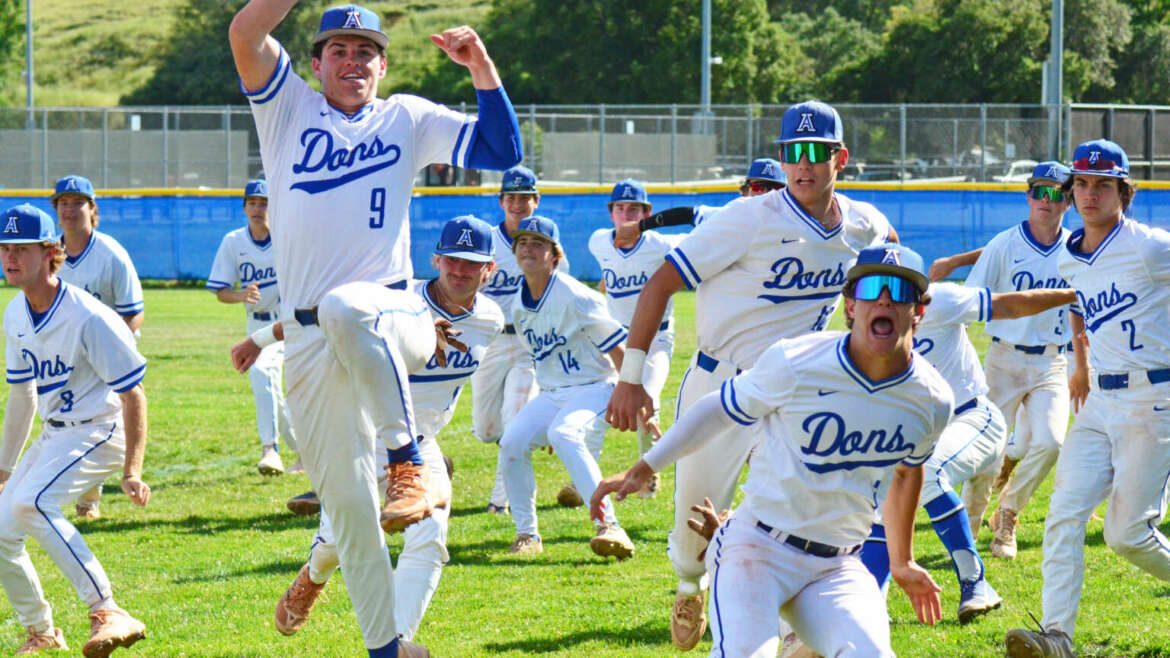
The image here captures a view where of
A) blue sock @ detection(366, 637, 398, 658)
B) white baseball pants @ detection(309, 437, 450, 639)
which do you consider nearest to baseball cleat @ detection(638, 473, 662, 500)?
white baseball pants @ detection(309, 437, 450, 639)

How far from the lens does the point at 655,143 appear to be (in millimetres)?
34062

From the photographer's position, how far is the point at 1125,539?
277 inches

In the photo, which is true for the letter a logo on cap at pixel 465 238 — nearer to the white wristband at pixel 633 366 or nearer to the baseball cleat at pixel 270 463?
the white wristband at pixel 633 366

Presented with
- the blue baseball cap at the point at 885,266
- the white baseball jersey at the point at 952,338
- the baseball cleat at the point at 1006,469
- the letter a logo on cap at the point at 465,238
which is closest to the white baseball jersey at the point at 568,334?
the letter a logo on cap at the point at 465,238

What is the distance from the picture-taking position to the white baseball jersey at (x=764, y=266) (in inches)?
265

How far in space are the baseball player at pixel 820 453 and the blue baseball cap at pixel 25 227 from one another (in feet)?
11.9

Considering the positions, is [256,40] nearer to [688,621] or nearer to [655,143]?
[688,621]

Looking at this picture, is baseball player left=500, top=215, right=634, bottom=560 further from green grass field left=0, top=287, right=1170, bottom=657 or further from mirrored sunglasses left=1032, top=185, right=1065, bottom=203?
mirrored sunglasses left=1032, top=185, right=1065, bottom=203

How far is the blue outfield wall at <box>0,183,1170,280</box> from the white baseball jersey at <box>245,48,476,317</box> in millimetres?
23331

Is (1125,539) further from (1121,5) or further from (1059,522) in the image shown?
(1121,5)

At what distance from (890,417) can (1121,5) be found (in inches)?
2342

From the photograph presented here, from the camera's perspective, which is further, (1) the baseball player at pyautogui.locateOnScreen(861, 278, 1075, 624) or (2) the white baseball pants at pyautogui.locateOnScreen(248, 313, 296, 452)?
(2) the white baseball pants at pyautogui.locateOnScreen(248, 313, 296, 452)

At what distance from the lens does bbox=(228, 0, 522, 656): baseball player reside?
582 centimetres

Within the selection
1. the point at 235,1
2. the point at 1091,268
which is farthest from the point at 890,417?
the point at 235,1
